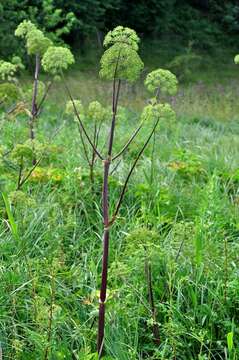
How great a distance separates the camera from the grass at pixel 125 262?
2.46 meters

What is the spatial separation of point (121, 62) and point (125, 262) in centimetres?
123

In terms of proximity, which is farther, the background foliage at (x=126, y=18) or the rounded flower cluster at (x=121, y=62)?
the background foliage at (x=126, y=18)

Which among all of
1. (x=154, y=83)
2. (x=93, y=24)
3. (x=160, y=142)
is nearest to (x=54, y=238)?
(x=154, y=83)

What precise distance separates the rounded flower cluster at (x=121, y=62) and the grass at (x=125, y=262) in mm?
700

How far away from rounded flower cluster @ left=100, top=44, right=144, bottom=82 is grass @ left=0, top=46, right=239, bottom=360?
27.6 inches

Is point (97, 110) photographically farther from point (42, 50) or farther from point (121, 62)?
point (121, 62)

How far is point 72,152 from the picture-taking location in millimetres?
5082

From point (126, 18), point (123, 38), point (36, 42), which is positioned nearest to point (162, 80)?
point (123, 38)

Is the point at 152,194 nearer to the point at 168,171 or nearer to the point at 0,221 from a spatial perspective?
the point at 168,171

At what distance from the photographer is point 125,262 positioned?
3100 millimetres

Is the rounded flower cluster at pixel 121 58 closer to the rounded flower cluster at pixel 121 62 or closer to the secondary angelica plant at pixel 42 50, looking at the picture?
the rounded flower cluster at pixel 121 62

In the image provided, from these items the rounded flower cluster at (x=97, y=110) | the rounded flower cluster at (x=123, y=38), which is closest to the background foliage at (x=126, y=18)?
the rounded flower cluster at (x=97, y=110)

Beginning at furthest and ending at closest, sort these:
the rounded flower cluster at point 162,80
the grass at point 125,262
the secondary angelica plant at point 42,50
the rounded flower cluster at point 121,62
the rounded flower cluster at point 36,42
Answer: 1. the rounded flower cluster at point 36,42
2. the secondary angelica plant at point 42,50
3. the rounded flower cluster at point 162,80
4. the grass at point 125,262
5. the rounded flower cluster at point 121,62

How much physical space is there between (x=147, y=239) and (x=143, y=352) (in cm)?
51
